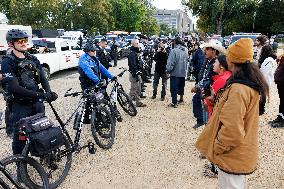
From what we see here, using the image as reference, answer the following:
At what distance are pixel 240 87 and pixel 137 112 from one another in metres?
6.01

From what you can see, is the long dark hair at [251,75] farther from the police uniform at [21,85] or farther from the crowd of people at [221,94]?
the police uniform at [21,85]

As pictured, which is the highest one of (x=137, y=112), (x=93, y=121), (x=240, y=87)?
(x=240, y=87)

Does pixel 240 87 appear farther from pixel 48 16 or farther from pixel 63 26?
pixel 63 26

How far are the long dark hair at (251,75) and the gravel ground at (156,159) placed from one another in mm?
2155

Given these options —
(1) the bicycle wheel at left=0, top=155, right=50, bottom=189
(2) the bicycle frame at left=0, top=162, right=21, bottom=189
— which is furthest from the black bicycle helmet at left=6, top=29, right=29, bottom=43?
(2) the bicycle frame at left=0, top=162, right=21, bottom=189

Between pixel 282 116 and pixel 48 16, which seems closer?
pixel 282 116

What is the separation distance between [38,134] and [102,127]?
2.03 m

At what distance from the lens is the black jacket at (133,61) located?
9227 mm

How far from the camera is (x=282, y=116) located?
7375mm

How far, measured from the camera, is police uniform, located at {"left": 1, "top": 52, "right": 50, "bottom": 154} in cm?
421

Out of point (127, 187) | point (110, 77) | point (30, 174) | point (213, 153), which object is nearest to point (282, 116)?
point (110, 77)

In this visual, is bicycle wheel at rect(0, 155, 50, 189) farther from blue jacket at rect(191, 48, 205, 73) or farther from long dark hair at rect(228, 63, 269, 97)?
blue jacket at rect(191, 48, 205, 73)

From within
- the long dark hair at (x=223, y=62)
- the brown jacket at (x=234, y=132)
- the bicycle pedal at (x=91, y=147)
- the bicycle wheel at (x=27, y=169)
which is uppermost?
the long dark hair at (x=223, y=62)

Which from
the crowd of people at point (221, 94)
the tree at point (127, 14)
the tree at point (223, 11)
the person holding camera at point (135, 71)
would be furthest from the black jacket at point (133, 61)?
the tree at point (127, 14)
